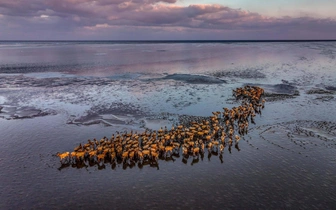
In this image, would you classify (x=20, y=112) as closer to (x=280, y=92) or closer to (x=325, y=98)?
(x=280, y=92)

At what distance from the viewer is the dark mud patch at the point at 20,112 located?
29.2 m

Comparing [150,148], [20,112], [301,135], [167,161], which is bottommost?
[167,161]

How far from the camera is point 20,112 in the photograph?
30734 mm

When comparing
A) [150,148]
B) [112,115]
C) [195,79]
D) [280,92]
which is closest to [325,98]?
[280,92]

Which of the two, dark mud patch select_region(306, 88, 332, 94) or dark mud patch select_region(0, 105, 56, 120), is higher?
dark mud patch select_region(306, 88, 332, 94)

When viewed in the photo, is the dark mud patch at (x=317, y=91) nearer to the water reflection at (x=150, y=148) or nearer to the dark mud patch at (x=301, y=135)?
the dark mud patch at (x=301, y=135)

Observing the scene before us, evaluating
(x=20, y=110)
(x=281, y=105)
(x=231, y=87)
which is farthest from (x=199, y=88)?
(x=20, y=110)

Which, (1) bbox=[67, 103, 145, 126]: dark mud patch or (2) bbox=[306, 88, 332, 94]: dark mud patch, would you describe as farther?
(2) bbox=[306, 88, 332, 94]: dark mud patch

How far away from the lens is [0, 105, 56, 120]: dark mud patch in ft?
95.8

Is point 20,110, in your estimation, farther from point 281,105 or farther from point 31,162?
point 281,105

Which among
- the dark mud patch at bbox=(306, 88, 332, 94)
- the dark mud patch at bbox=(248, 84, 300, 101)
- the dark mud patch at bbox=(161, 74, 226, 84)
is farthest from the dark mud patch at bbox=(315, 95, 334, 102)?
the dark mud patch at bbox=(161, 74, 226, 84)

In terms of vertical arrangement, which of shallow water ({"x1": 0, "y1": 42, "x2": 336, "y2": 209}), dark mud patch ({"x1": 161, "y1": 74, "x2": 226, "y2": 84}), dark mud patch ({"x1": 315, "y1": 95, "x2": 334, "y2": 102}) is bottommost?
shallow water ({"x1": 0, "y1": 42, "x2": 336, "y2": 209})

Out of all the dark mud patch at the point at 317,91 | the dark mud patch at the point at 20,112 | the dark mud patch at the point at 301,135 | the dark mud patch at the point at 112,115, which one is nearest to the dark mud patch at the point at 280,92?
the dark mud patch at the point at 317,91

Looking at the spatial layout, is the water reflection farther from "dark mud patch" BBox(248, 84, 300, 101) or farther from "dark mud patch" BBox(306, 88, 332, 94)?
"dark mud patch" BBox(306, 88, 332, 94)
